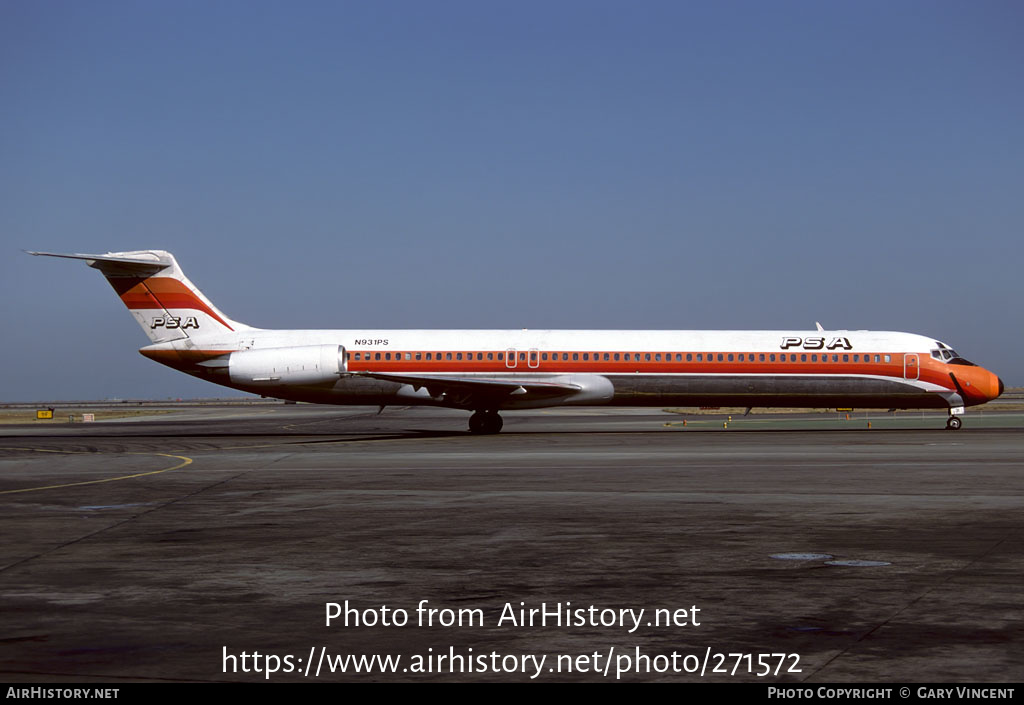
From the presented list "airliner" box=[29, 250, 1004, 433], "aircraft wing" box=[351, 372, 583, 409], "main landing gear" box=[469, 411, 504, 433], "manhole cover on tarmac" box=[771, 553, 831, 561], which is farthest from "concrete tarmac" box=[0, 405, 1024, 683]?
"main landing gear" box=[469, 411, 504, 433]

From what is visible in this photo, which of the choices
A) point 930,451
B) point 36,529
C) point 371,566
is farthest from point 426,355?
point 371,566

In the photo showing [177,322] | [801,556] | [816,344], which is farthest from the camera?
[177,322]

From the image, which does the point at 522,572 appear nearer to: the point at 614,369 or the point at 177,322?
the point at 614,369

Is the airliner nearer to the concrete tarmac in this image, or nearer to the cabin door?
the cabin door

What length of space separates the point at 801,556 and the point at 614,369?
2626 cm

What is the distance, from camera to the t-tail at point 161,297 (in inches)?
1543

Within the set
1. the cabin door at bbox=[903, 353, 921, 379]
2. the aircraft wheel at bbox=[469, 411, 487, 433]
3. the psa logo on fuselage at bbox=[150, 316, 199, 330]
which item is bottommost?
the aircraft wheel at bbox=[469, 411, 487, 433]

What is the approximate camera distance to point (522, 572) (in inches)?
401

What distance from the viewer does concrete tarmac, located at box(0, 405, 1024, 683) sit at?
6820mm

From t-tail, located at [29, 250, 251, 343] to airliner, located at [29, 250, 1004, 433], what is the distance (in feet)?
1.72

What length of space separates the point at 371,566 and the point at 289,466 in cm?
1405

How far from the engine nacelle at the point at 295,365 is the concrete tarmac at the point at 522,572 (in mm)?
14546

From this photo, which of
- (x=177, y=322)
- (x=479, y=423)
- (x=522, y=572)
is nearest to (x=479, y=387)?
(x=479, y=423)

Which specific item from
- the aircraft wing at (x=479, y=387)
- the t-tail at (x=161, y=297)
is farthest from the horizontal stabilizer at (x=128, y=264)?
the aircraft wing at (x=479, y=387)
